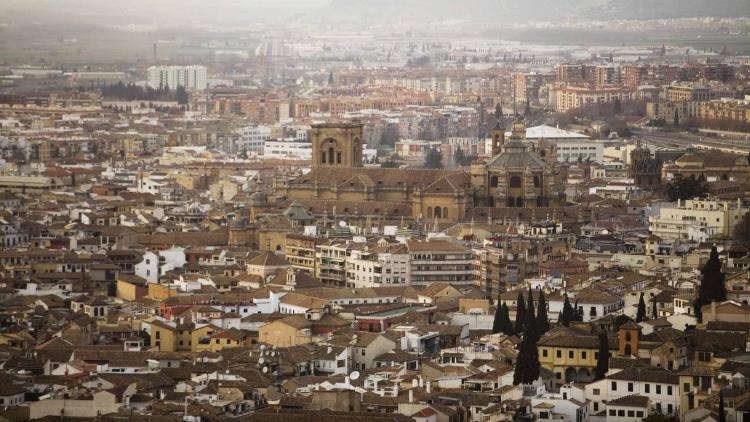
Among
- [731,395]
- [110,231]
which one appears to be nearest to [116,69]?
[110,231]

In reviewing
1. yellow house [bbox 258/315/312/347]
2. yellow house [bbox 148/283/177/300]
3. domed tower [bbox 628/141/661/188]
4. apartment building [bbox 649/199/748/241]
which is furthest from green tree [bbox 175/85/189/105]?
yellow house [bbox 258/315/312/347]

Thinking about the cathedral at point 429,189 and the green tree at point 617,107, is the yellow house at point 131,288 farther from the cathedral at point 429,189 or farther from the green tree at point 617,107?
the green tree at point 617,107

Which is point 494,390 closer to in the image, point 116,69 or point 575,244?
point 575,244

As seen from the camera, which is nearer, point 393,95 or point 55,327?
point 55,327

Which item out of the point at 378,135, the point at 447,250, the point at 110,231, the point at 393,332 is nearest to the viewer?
the point at 393,332

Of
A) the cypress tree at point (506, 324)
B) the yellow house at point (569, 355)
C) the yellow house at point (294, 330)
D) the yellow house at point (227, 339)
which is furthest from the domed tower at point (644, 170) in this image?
the yellow house at point (569, 355)

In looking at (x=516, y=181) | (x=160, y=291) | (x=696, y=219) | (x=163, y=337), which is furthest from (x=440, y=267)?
(x=516, y=181)
